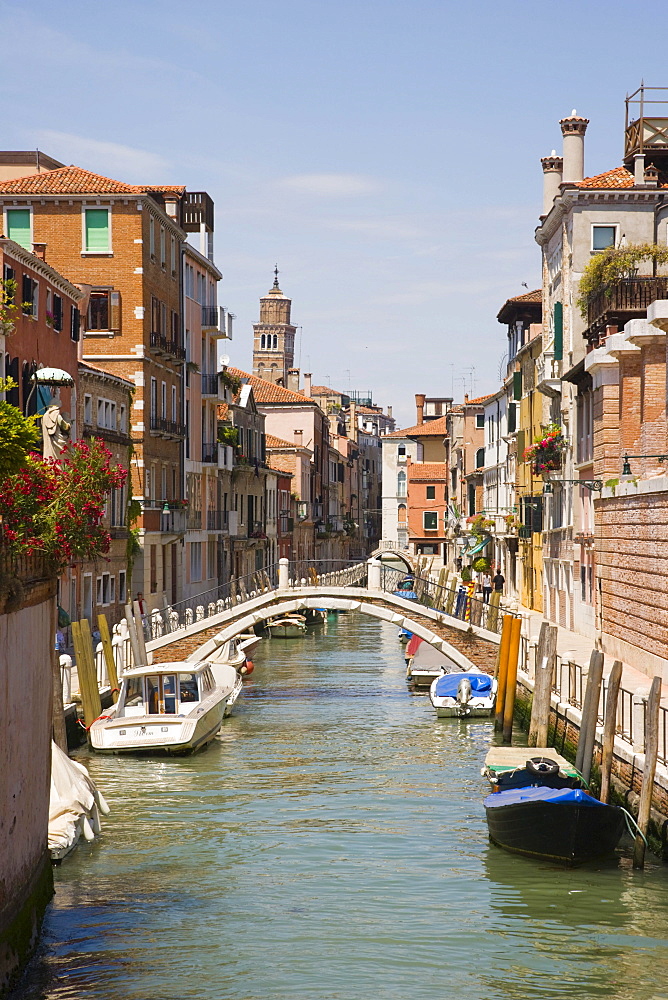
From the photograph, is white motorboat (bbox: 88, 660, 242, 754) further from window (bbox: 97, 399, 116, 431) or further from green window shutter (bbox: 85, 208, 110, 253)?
green window shutter (bbox: 85, 208, 110, 253)

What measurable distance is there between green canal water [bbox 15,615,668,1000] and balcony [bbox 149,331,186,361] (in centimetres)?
1842

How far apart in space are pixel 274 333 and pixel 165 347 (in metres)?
103

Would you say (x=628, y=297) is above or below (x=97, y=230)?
below

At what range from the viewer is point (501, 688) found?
26953 mm

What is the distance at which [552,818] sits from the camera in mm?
15500

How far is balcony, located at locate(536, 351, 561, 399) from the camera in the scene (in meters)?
38.3

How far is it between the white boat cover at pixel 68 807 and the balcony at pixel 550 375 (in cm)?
2390

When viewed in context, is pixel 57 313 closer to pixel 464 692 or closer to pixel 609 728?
pixel 464 692

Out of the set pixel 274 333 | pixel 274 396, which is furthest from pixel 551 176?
pixel 274 333

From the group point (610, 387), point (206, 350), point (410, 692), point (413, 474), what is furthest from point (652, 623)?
point (413, 474)

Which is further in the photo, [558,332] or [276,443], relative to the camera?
[276,443]

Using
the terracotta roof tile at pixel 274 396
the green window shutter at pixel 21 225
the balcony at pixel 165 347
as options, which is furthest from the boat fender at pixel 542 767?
the terracotta roof tile at pixel 274 396

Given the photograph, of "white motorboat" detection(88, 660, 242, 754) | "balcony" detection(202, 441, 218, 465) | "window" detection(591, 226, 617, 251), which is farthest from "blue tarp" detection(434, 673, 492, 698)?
"balcony" detection(202, 441, 218, 465)

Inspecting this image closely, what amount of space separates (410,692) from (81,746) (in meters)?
11.4
